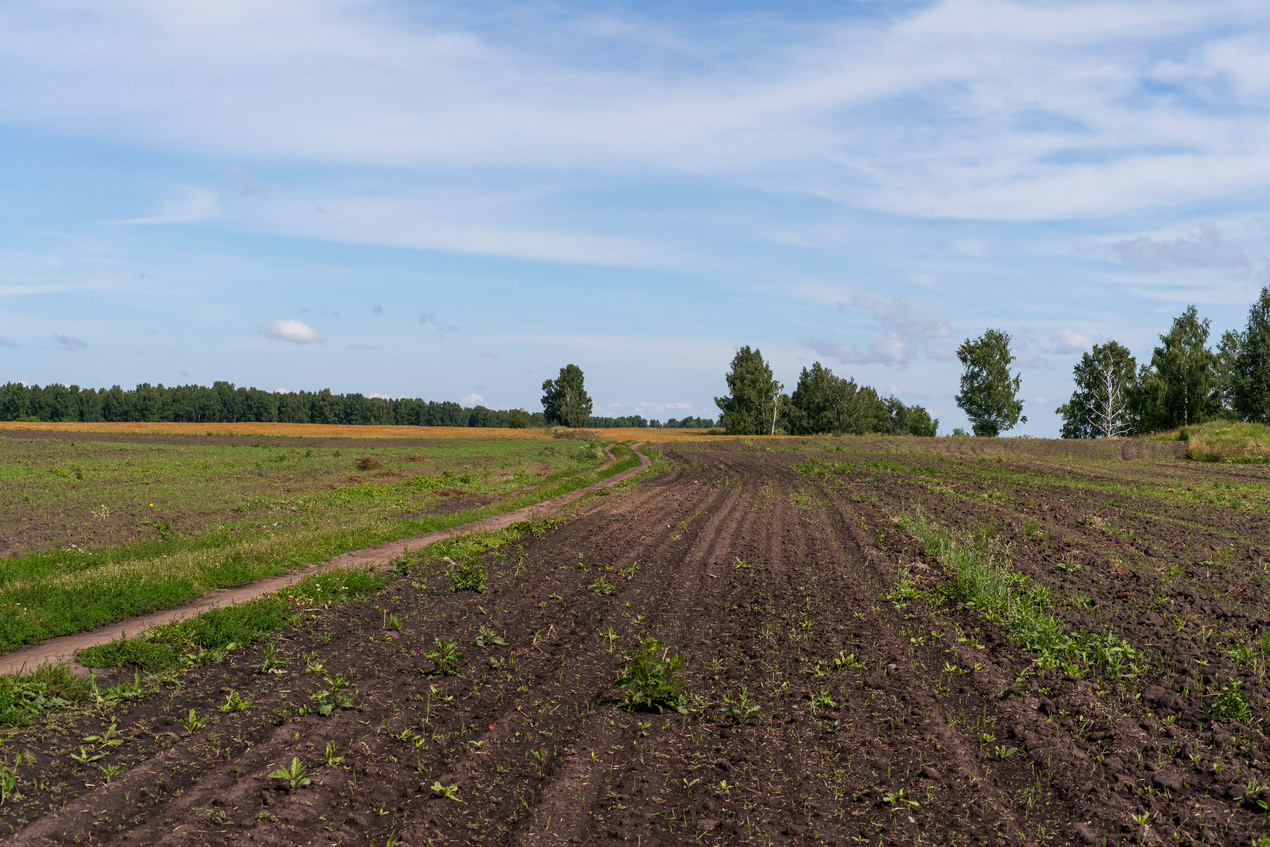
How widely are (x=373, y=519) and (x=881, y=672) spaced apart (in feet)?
52.3

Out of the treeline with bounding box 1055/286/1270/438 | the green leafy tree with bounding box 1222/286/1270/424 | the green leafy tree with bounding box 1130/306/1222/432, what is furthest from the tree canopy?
the green leafy tree with bounding box 1222/286/1270/424

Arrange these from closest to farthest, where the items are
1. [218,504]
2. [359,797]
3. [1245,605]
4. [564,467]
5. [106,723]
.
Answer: [359,797]
[106,723]
[1245,605]
[218,504]
[564,467]

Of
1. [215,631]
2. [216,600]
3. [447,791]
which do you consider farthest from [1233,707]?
[216,600]

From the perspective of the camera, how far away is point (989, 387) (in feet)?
307

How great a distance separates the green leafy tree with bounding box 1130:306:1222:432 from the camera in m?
76.8

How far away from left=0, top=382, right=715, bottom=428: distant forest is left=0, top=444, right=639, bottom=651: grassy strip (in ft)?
365

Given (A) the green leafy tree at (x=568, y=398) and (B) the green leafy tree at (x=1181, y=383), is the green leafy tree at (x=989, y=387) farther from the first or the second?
(A) the green leafy tree at (x=568, y=398)

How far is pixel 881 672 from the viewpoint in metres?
9.09

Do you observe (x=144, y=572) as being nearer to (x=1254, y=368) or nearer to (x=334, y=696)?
(x=334, y=696)

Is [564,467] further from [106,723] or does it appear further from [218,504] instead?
[106,723]

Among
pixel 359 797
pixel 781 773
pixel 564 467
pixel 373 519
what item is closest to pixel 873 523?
pixel 373 519

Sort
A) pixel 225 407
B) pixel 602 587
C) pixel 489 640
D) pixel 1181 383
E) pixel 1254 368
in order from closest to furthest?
1. pixel 489 640
2. pixel 602 587
3. pixel 1254 368
4. pixel 1181 383
5. pixel 225 407

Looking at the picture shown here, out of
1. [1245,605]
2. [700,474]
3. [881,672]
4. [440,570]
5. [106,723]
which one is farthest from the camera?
[700,474]

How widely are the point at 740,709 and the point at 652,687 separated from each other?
0.94m
